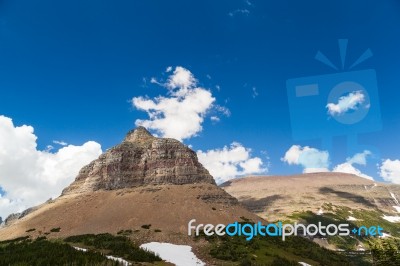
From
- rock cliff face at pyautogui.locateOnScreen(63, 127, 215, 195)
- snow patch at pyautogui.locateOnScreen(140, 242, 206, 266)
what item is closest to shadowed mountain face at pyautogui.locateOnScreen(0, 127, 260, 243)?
rock cliff face at pyautogui.locateOnScreen(63, 127, 215, 195)

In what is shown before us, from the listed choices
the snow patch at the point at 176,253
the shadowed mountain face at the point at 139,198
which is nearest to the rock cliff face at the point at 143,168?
the shadowed mountain face at the point at 139,198

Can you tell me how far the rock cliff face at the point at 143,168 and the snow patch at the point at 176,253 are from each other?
49158mm

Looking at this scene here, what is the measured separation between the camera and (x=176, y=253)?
59.0m

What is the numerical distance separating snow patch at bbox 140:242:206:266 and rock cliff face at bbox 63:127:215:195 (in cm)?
4916

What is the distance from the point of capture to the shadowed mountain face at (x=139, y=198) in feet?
283

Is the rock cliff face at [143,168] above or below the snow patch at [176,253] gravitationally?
above

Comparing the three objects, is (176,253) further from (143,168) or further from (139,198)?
(143,168)

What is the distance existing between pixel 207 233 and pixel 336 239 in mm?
99086

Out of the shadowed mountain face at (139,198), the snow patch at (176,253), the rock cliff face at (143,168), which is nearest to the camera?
the snow patch at (176,253)

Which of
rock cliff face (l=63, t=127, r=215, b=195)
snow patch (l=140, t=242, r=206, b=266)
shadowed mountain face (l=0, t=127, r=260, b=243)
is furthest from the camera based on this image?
rock cliff face (l=63, t=127, r=215, b=195)

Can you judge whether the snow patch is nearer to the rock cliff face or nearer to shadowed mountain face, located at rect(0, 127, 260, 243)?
shadowed mountain face, located at rect(0, 127, 260, 243)

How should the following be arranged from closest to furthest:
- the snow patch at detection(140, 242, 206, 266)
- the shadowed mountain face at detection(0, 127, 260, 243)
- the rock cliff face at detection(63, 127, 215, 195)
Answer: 1. the snow patch at detection(140, 242, 206, 266)
2. the shadowed mountain face at detection(0, 127, 260, 243)
3. the rock cliff face at detection(63, 127, 215, 195)

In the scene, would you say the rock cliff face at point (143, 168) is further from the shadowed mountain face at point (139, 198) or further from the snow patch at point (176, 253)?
the snow patch at point (176, 253)

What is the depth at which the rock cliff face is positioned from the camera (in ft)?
384
